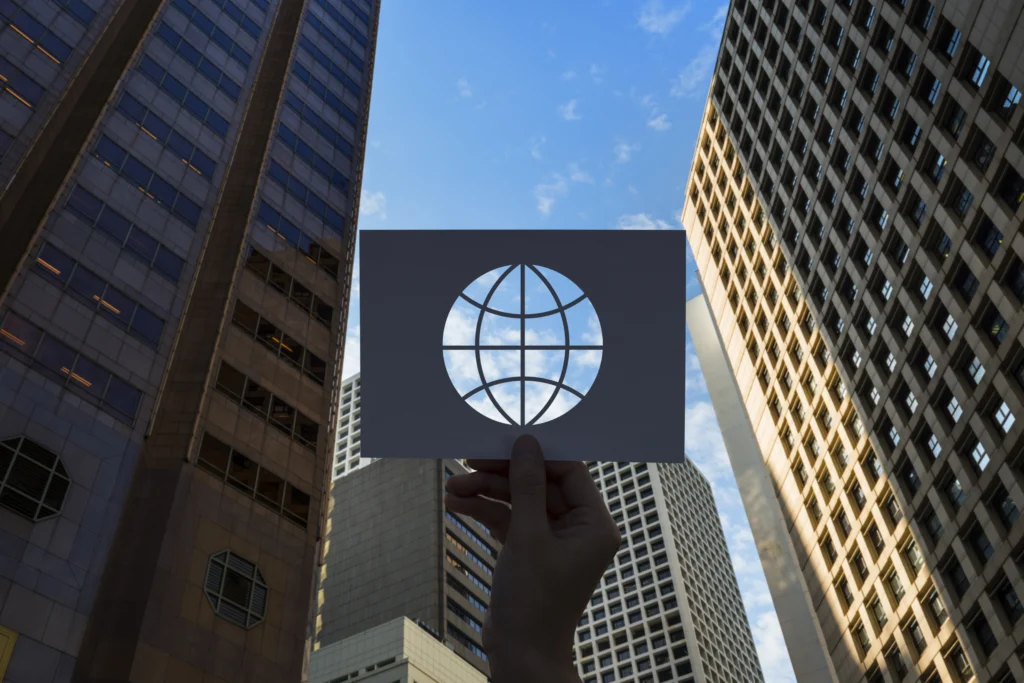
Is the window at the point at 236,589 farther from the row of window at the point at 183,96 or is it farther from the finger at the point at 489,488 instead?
the finger at the point at 489,488

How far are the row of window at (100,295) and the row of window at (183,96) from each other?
1739cm

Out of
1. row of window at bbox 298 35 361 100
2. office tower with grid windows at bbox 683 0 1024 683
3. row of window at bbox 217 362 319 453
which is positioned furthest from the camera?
row of window at bbox 298 35 361 100

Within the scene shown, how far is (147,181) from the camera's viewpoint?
156 ft

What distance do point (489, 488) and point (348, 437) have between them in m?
153

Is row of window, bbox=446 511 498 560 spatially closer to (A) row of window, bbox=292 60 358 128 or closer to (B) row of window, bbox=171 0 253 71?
(A) row of window, bbox=292 60 358 128

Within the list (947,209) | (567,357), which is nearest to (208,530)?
(567,357)

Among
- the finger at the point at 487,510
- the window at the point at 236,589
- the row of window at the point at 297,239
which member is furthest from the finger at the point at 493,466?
the row of window at the point at 297,239

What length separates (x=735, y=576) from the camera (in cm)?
17400

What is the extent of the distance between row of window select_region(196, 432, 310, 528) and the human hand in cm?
3740

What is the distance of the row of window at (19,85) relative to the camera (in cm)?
4378

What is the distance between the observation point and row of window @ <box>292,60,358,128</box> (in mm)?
67938

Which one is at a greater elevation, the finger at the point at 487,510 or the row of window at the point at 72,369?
the row of window at the point at 72,369

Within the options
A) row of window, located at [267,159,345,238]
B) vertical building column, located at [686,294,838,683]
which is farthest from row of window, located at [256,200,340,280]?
vertical building column, located at [686,294,838,683]

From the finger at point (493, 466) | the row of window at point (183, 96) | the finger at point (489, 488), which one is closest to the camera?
the finger at point (489, 488)
